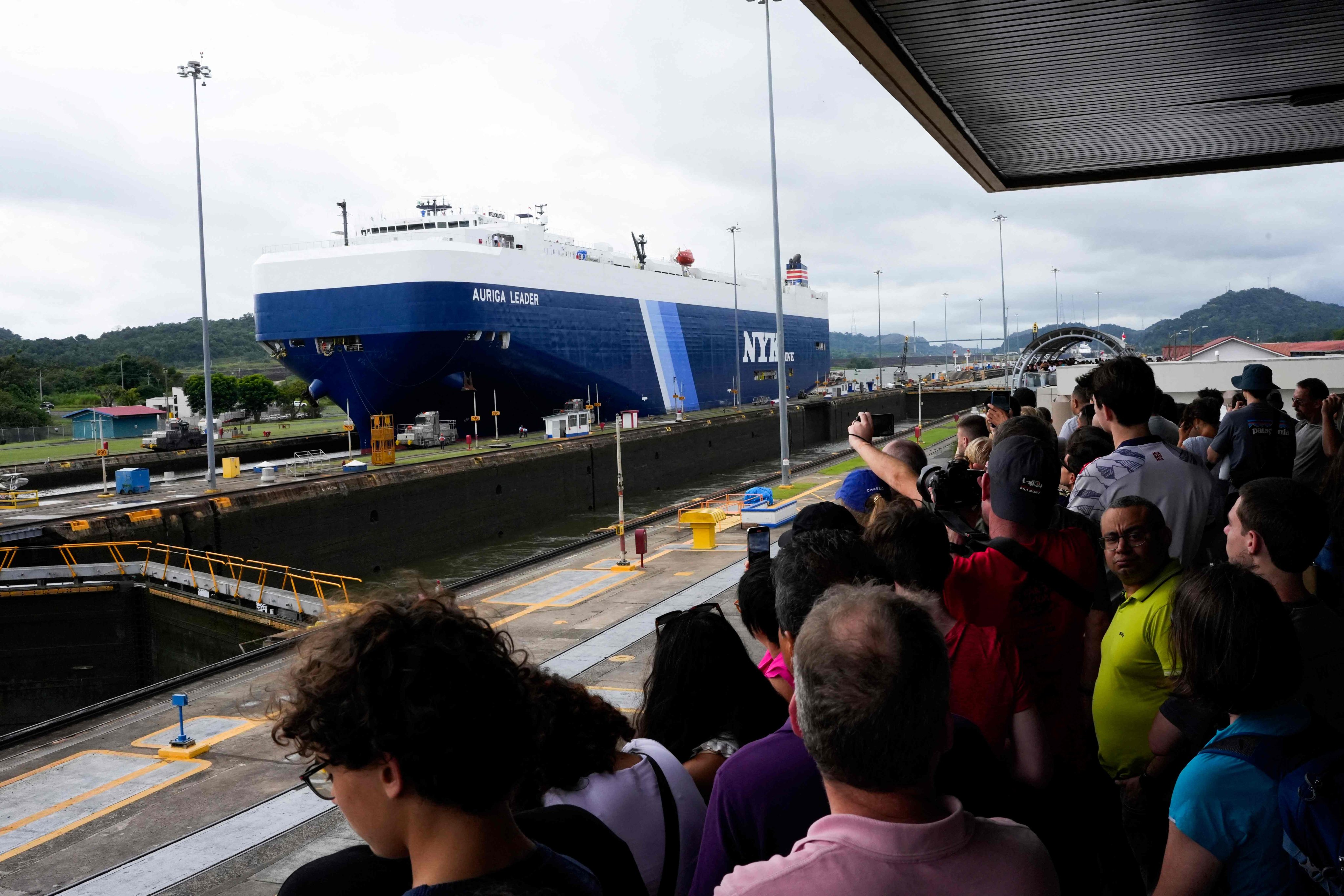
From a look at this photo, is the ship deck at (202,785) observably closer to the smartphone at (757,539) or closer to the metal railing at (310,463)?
the smartphone at (757,539)

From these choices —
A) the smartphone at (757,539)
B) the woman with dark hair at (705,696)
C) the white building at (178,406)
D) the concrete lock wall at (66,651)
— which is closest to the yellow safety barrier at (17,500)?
the concrete lock wall at (66,651)

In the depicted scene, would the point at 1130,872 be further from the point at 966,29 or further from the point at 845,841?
the point at 966,29

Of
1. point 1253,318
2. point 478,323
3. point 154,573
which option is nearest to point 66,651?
point 154,573

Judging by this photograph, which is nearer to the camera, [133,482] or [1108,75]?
[1108,75]

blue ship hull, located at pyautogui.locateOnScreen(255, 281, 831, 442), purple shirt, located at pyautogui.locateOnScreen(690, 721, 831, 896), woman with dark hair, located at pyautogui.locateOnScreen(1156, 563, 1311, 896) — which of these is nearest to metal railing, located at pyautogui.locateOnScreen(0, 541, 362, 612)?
purple shirt, located at pyautogui.locateOnScreen(690, 721, 831, 896)

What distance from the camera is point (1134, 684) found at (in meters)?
2.96

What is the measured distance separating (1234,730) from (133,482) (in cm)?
2451

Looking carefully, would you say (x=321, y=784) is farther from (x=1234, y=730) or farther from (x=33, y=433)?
(x=33, y=433)

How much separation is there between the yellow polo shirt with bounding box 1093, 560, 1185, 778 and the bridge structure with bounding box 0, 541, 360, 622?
35.2 ft

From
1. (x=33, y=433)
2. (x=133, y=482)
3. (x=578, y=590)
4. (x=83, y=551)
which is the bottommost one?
(x=578, y=590)

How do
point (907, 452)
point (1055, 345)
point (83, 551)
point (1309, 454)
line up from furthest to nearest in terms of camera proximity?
point (1055, 345)
point (83, 551)
point (1309, 454)
point (907, 452)

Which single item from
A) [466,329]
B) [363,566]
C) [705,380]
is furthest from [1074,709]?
[705,380]

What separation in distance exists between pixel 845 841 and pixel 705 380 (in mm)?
52088

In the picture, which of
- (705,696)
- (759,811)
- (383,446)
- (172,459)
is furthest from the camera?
(172,459)
